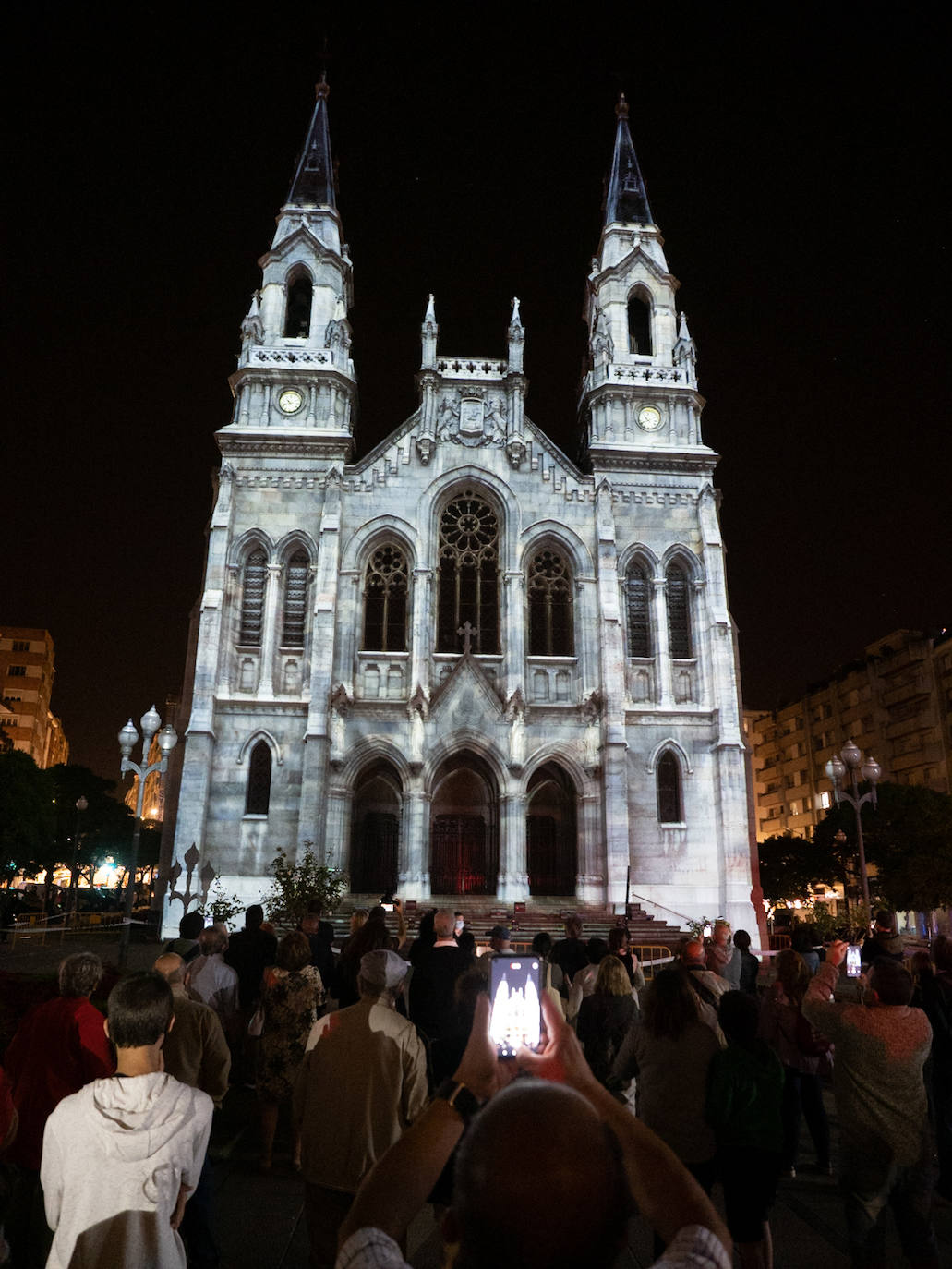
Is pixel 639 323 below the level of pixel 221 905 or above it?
above

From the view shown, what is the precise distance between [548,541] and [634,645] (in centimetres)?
484

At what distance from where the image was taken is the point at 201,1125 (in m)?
3.45

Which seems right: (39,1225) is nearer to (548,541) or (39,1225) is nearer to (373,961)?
(373,961)

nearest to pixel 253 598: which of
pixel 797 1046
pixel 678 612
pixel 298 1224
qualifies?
pixel 678 612

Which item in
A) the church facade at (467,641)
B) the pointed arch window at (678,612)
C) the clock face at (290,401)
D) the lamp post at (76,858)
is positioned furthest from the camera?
the clock face at (290,401)

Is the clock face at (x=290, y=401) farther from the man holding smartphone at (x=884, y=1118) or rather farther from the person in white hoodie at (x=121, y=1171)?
the person in white hoodie at (x=121, y=1171)

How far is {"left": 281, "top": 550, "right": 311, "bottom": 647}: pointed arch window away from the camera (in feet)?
104

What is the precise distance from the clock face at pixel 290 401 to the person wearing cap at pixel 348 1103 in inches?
1242

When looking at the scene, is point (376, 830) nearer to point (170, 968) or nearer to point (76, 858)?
point (76, 858)

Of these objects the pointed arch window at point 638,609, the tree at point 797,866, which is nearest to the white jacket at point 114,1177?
the pointed arch window at point 638,609

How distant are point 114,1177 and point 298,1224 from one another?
374 cm

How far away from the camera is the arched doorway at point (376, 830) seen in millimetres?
30359

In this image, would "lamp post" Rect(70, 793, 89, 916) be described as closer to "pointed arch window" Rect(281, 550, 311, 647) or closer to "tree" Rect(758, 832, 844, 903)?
"pointed arch window" Rect(281, 550, 311, 647)

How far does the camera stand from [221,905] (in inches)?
983
